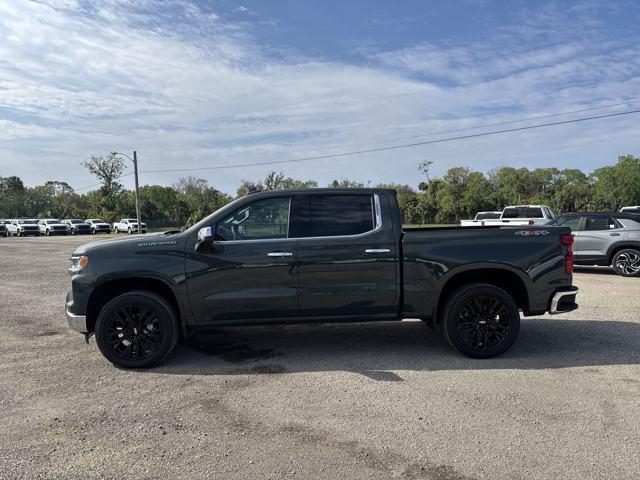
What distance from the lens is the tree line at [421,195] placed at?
60.0 metres

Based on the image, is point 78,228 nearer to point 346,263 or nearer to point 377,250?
point 346,263

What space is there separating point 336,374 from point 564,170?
109 metres

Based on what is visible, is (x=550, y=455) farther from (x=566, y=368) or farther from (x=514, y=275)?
(x=514, y=275)

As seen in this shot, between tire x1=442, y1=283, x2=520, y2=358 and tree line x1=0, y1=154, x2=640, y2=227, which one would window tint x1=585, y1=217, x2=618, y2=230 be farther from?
tree line x1=0, y1=154, x2=640, y2=227

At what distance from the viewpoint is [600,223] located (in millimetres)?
11984

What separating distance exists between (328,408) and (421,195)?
62.9 metres

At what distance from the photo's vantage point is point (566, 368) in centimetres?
494

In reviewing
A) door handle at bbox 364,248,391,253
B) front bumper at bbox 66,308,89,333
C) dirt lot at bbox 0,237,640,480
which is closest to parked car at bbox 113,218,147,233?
dirt lot at bbox 0,237,640,480

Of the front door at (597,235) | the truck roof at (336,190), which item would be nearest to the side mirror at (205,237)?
the truck roof at (336,190)

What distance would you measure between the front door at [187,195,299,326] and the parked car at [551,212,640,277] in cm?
902

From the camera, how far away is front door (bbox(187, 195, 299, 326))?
507 cm

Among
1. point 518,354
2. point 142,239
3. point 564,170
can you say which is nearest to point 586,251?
point 518,354

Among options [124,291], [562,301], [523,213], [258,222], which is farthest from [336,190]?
[523,213]

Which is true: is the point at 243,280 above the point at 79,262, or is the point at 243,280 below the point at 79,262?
below
